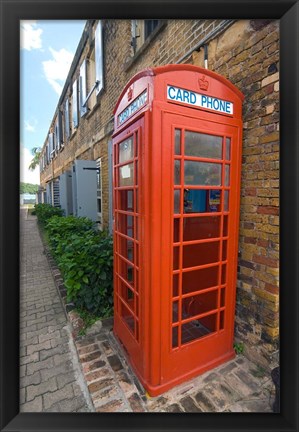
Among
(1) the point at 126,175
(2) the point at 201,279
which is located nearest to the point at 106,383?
(2) the point at 201,279

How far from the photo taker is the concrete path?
2.08 m

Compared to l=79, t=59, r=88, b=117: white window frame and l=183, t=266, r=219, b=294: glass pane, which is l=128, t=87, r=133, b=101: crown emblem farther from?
l=79, t=59, r=88, b=117: white window frame

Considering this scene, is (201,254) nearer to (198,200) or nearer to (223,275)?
(223,275)

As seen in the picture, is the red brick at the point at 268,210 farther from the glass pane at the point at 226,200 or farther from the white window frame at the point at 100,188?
the white window frame at the point at 100,188

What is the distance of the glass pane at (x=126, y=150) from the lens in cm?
228

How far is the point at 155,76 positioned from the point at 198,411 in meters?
2.74

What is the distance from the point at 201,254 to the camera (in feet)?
8.82

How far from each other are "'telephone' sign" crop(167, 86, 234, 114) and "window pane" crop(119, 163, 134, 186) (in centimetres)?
74

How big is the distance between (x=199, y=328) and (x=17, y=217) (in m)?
2.40

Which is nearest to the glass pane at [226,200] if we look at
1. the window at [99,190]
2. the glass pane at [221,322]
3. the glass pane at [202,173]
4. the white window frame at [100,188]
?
the glass pane at [202,173]

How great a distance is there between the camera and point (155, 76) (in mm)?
1777

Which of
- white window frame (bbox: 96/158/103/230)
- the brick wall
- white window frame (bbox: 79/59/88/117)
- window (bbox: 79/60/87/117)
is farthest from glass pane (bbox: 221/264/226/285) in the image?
window (bbox: 79/60/87/117)

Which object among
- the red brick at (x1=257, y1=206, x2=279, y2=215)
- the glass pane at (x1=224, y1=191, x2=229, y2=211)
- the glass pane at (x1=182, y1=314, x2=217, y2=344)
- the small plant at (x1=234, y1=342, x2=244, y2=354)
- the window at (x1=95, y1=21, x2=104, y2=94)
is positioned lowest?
the small plant at (x1=234, y1=342, x2=244, y2=354)
